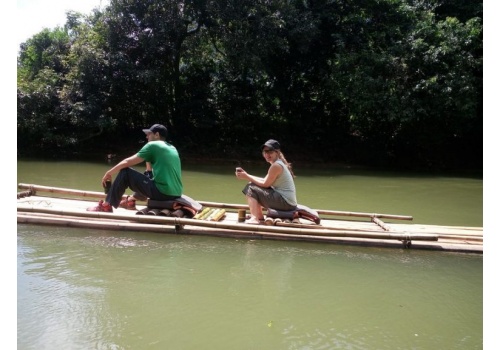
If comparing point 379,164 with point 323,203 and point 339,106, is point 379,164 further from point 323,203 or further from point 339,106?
point 323,203

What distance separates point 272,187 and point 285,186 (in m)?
0.14

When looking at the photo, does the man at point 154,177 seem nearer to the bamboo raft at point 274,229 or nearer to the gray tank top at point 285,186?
the bamboo raft at point 274,229

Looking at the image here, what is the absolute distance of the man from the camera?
15.8 ft

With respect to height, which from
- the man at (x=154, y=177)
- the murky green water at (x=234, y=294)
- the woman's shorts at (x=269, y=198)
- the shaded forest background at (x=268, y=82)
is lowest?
the murky green water at (x=234, y=294)

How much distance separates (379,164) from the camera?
15578 millimetres

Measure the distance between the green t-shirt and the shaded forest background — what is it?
30.5ft

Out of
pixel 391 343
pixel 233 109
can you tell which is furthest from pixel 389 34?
pixel 391 343

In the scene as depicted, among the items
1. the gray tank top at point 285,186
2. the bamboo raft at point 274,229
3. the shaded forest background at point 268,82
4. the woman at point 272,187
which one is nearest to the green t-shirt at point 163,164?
the bamboo raft at point 274,229

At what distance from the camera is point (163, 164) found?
482cm

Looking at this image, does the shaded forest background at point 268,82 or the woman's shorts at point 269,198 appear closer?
the woman's shorts at point 269,198

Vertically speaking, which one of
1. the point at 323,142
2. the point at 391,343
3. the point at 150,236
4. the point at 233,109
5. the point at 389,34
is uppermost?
the point at 389,34

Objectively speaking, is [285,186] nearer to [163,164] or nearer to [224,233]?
[224,233]

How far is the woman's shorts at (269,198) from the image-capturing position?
4793 millimetres

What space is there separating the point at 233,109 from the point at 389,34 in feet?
18.8
